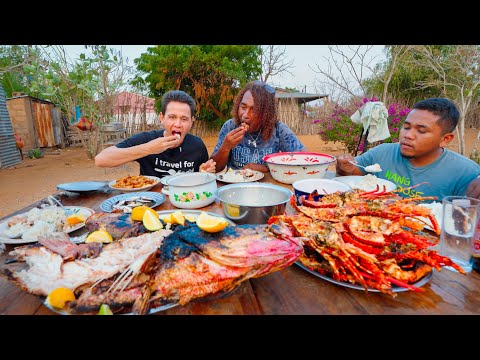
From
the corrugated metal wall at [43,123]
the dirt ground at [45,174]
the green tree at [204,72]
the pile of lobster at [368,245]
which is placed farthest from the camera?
the green tree at [204,72]

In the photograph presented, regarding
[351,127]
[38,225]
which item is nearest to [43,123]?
[351,127]

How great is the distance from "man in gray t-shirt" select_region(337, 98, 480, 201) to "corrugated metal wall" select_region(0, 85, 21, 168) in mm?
13455

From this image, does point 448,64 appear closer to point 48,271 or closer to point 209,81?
point 209,81

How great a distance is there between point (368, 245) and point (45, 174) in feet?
40.6

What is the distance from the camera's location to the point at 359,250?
1.12m

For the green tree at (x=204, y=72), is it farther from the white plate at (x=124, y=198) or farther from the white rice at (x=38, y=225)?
the white rice at (x=38, y=225)

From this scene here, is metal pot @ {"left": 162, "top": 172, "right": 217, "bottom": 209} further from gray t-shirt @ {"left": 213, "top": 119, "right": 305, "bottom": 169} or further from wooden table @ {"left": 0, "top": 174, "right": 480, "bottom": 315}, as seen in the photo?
gray t-shirt @ {"left": 213, "top": 119, "right": 305, "bottom": 169}

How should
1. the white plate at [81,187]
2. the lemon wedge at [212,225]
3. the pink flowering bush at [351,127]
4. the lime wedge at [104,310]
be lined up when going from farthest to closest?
the pink flowering bush at [351,127]
the white plate at [81,187]
the lemon wedge at [212,225]
the lime wedge at [104,310]

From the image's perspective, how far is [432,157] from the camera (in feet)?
9.17

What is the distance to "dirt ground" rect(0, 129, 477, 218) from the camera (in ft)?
25.5

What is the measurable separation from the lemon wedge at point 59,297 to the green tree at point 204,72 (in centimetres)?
1752

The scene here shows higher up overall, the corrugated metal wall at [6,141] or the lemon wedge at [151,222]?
the lemon wedge at [151,222]

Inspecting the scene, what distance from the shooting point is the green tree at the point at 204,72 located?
680 inches

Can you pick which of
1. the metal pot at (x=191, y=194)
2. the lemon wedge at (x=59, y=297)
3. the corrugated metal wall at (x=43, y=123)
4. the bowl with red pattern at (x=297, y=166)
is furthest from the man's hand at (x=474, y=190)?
the corrugated metal wall at (x=43, y=123)
